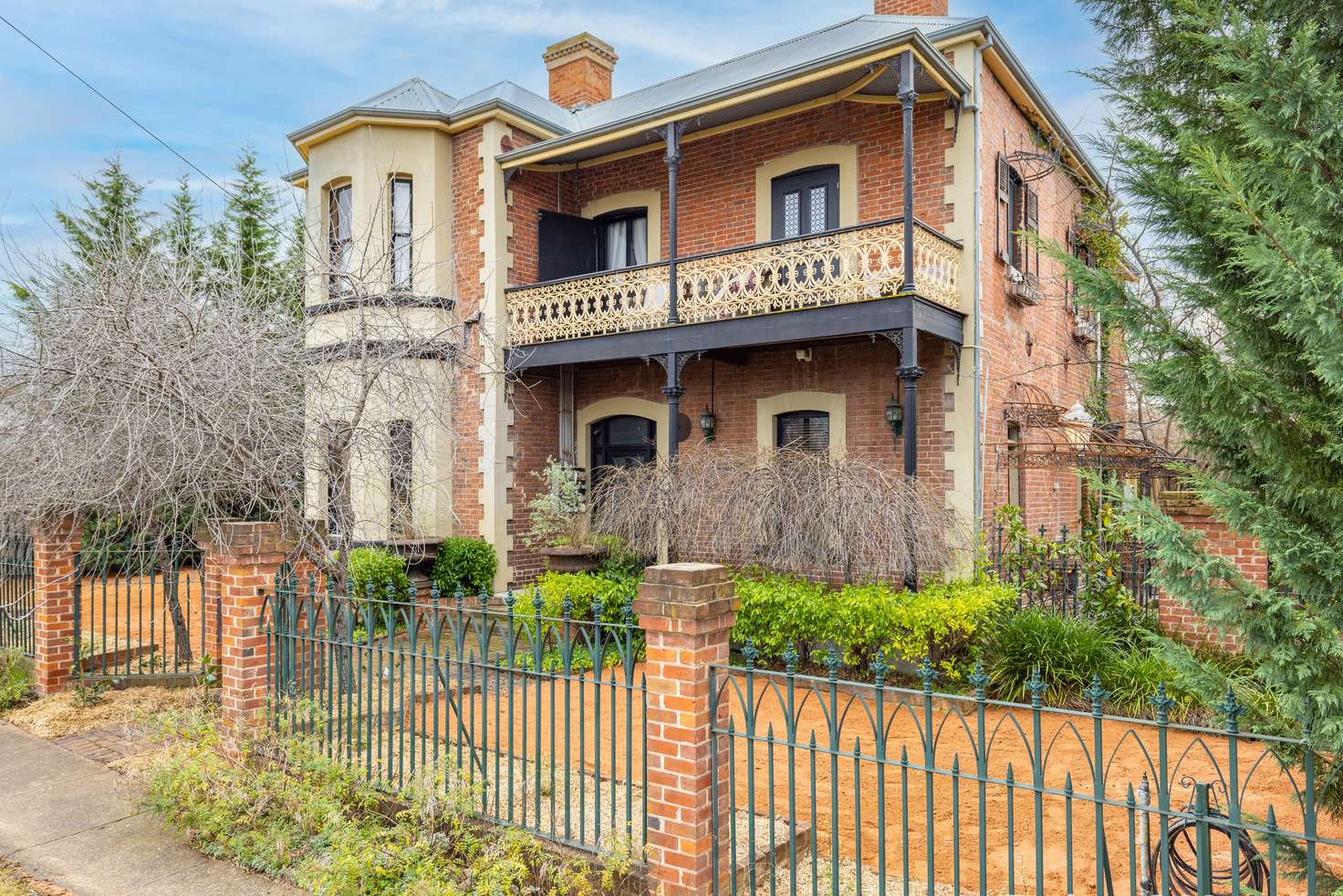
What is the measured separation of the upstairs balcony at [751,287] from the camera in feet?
32.0

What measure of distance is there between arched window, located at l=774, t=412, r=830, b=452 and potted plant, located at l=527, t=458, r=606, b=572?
9.89ft

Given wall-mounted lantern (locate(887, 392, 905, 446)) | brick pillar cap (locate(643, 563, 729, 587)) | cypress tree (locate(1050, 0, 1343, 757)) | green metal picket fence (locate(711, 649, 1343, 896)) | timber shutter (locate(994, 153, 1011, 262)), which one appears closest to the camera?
cypress tree (locate(1050, 0, 1343, 757))

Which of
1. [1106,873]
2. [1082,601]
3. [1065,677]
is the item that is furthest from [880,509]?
[1106,873]

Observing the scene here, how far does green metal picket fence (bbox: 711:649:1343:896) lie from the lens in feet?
9.27

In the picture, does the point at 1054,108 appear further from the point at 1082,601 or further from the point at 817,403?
the point at 1082,601

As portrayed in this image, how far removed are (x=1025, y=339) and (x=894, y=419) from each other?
9.99ft

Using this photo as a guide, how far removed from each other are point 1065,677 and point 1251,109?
6.03m

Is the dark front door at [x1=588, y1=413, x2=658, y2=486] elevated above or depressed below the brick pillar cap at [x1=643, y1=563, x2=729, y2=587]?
above

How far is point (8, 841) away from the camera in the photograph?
5.15 meters

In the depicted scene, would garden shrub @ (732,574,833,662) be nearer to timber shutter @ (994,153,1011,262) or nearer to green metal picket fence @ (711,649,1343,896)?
green metal picket fence @ (711,649,1343,896)

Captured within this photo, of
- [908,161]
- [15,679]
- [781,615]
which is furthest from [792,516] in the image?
[15,679]

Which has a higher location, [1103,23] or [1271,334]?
[1103,23]

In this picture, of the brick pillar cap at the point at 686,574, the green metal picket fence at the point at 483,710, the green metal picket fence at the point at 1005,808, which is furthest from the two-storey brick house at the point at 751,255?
the brick pillar cap at the point at 686,574

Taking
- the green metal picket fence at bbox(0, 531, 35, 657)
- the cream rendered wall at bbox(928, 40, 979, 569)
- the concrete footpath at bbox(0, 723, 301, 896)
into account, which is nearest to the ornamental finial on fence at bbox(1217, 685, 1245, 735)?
the concrete footpath at bbox(0, 723, 301, 896)
